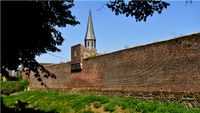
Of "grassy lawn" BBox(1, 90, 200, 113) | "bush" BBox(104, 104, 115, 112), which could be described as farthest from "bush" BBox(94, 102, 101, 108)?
"bush" BBox(104, 104, 115, 112)

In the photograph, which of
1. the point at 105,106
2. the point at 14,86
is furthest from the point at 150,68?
the point at 14,86

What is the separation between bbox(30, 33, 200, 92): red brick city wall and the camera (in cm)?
1639

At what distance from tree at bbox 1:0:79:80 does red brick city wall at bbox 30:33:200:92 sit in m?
8.52

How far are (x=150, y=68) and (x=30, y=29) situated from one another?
12.0m

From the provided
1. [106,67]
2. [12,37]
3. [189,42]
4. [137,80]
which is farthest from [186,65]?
[12,37]

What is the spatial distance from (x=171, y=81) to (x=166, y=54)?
52.3 inches

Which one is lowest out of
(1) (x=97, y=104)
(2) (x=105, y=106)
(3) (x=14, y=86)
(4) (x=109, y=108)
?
(4) (x=109, y=108)

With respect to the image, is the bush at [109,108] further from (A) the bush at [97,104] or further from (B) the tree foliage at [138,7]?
(B) the tree foliage at [138,7]

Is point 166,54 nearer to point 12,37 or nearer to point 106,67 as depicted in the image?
point 106,67

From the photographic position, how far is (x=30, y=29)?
26.6 feet

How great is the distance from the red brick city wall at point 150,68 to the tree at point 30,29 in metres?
8.52

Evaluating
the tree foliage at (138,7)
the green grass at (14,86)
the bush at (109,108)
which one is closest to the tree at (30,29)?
the tree foliage at (138,7)

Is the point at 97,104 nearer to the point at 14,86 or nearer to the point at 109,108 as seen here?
the point at 109,108

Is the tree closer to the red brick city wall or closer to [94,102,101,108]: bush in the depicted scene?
the red brick city wall
